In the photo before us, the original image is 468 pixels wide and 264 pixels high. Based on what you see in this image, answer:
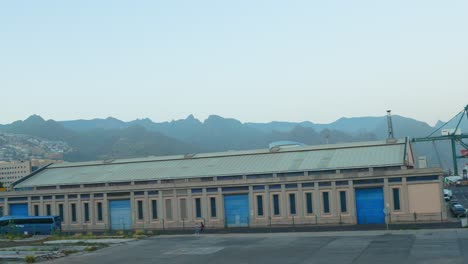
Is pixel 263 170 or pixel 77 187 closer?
pixel 263 170

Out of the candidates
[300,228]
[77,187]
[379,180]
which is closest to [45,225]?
[77,187]

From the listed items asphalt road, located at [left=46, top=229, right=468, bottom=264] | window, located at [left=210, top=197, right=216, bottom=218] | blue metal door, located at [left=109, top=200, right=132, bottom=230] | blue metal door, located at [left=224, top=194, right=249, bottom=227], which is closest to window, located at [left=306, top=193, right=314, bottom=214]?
blue metal door, located at [left=224, top=194, right=249, bottom=227]

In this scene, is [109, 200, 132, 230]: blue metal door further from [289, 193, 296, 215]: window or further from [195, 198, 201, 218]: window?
[289, 193, 296, 215]: window

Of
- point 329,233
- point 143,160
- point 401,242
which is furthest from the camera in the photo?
point 143,160

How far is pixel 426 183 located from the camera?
238 ft

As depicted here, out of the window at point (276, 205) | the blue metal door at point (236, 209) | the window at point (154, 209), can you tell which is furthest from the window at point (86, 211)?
the window at point (276, 205)

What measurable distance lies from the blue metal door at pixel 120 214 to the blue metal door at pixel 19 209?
15.1m

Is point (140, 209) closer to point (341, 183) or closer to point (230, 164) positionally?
point (230, 164)

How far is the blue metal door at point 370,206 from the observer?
7488cm

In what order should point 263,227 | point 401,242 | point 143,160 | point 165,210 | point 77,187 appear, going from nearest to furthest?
point 401,242, point 263,227, point 165,210, point 77,187, point 143,160

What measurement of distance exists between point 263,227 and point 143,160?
Result: 92.0 feet

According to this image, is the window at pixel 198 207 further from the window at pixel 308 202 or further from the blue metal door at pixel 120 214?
the window at pixel 308 202

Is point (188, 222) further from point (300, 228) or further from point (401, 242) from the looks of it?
point (401, 242)

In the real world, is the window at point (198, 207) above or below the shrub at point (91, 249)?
above
